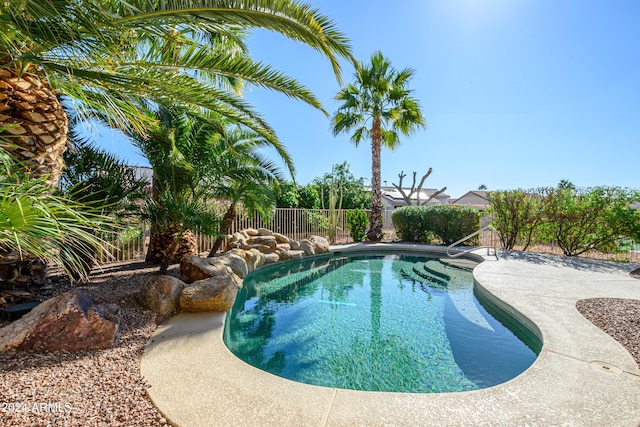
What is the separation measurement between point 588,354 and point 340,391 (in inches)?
101

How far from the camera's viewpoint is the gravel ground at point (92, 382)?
6.59 ft

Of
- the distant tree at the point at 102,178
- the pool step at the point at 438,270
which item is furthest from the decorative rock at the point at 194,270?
the pool step at the point at 438,270

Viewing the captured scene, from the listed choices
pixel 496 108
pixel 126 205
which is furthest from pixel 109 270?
pixel 496 108

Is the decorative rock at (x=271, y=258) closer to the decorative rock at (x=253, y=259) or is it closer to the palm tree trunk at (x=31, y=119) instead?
the decorative rock at (x=253, y=259)

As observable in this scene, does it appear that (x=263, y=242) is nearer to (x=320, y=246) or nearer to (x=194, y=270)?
(x=320, y=246)

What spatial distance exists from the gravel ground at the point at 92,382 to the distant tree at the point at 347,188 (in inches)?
607

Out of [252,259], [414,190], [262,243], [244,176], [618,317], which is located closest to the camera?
[618,317]

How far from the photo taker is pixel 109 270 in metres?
6.91

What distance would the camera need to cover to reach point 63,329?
3.08 metres

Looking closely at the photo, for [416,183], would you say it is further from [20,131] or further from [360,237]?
[20,131]

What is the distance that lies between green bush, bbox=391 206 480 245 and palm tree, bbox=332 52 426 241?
4.04 feet

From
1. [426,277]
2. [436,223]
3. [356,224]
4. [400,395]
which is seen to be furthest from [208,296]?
[436,223]

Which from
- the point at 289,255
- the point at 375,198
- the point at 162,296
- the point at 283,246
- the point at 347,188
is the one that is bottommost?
the point at 162,296

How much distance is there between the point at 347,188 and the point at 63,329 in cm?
1996
